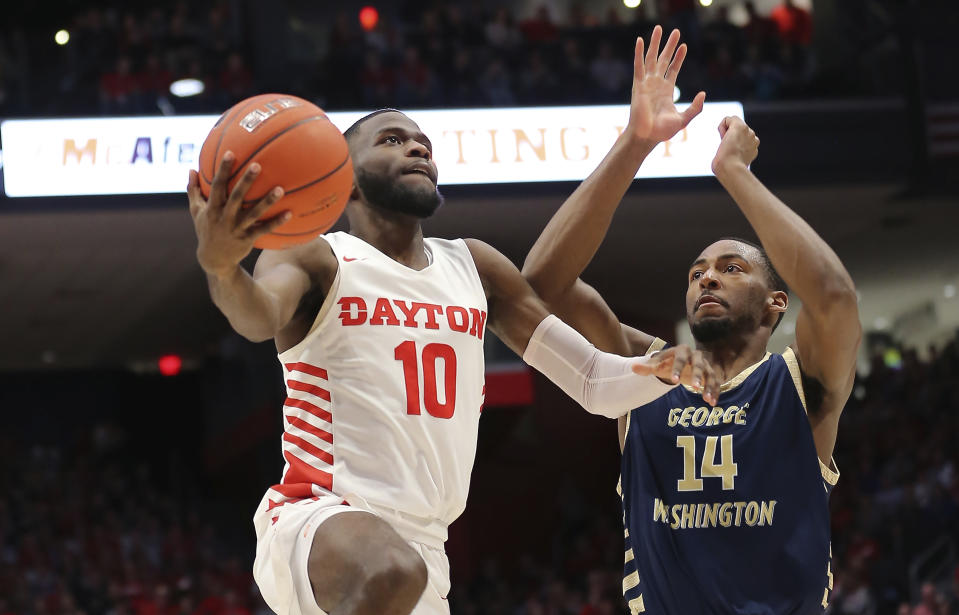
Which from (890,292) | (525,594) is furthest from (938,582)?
(890,292)

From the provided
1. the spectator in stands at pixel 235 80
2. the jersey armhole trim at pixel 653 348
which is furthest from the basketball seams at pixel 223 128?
the spectator in stands at pixel 235 80

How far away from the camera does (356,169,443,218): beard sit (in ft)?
13.3

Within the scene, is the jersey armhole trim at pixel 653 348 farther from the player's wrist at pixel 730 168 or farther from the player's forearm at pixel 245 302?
the player's forearm at pixel 245 302

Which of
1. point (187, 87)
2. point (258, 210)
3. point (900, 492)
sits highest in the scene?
point (187, 87)

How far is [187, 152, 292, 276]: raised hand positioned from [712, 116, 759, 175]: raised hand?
1833 mm

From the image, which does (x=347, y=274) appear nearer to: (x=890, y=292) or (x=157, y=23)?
(x=157, y=23)

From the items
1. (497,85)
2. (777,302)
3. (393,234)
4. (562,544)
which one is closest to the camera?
(393,234)

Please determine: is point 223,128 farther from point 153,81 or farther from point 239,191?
point 153,81

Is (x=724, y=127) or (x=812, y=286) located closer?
(x=812, y=286)

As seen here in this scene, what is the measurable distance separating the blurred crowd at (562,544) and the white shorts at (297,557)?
7988mm

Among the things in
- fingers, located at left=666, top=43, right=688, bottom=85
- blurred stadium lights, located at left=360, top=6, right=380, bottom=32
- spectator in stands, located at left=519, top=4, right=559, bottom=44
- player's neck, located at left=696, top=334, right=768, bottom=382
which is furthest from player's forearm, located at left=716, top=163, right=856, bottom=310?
blurred stadium lights, located at left=360, top=6, right=380, bottom=32

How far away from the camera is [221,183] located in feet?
10.6

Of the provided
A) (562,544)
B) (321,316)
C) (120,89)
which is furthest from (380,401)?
(562,544)

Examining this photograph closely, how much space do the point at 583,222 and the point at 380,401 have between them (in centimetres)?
107
